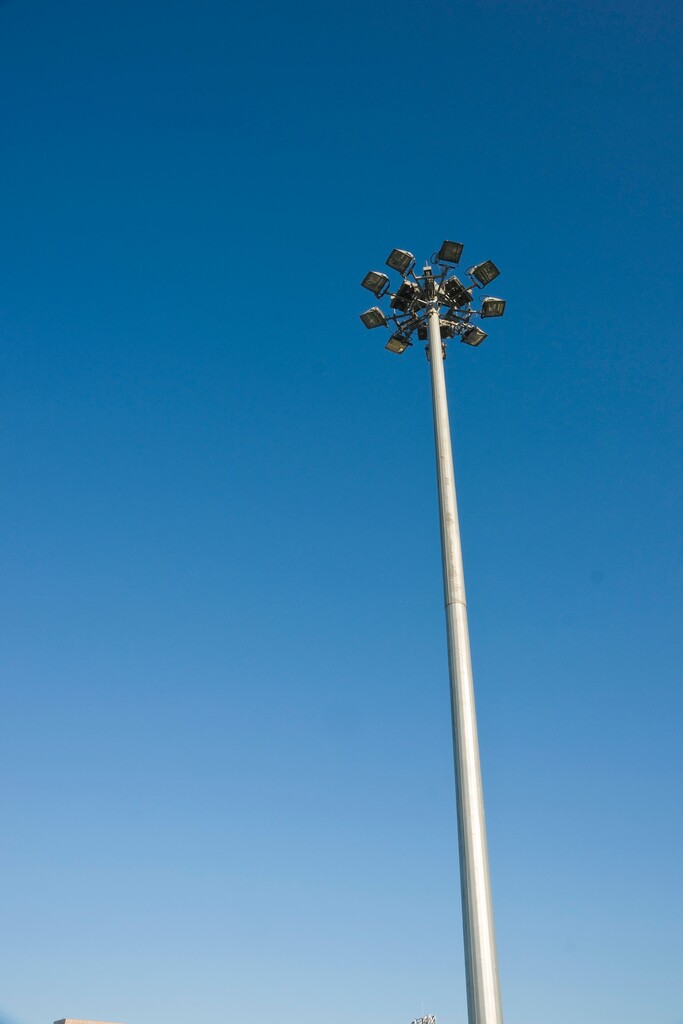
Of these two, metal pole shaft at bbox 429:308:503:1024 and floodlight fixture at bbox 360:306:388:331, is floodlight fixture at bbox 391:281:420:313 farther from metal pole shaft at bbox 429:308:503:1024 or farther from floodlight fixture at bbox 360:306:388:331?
metal pole shaft at bbox 429:308:503:1024

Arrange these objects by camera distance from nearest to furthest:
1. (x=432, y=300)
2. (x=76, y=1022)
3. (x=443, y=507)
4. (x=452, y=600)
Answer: (x=452, y=600) → (x=443, y=507) → (x=432, y=300) → (x=76, y=1022)

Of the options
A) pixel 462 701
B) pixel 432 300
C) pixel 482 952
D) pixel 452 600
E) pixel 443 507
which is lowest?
pixel 482 952

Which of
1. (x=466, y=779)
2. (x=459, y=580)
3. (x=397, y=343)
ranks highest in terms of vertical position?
(x=397, y=343)

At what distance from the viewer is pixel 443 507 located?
15445 millimetres

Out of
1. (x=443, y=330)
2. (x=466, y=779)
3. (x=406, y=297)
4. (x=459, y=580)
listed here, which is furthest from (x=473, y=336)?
(x=466, y=779)

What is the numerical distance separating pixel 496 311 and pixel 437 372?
326cm

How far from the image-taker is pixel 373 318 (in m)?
19.0

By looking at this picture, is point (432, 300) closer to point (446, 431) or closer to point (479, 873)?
Answer: point (446, 431)

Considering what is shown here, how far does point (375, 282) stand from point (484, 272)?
2.47 metres

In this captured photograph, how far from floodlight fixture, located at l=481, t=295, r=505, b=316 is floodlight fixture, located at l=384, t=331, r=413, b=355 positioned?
1.81 meters

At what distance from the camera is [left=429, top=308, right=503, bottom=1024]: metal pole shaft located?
1123 centimetres

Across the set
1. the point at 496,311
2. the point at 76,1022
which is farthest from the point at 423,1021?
the point at 496,311

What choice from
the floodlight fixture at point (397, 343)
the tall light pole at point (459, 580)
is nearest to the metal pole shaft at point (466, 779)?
the tall light pole at point (459, 580)

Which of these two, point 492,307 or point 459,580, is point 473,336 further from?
point 459,580
